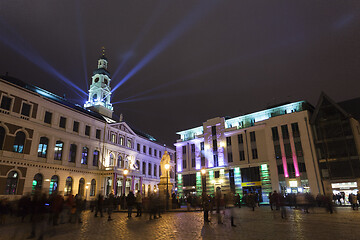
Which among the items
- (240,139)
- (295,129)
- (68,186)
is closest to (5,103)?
(68,186)

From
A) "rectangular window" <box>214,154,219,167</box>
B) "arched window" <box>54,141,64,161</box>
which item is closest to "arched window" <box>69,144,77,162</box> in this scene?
"arched window" <box>54,141,64,161</box>

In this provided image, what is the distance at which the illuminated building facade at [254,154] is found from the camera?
37.3 metres

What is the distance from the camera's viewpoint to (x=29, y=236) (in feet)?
31.0

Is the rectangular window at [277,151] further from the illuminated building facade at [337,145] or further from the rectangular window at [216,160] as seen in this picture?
the rectangular window at [216,160]

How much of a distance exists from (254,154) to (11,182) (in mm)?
37576

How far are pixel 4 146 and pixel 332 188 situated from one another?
150ft

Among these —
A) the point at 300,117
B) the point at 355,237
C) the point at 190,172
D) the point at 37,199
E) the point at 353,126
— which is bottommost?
the point at 355,237

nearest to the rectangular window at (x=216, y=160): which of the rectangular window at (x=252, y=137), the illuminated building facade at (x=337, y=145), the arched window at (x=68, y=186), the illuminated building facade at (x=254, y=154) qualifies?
the illuminated building facade at (x=254, y=154)

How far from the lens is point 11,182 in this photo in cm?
2962

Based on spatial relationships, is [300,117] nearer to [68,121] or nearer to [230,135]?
[230,135]

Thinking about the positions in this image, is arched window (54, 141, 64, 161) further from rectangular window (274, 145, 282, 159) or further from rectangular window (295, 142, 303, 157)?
rectangular window (295, 142, 303, 157)

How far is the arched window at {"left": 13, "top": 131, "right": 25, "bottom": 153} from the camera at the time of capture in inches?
1217

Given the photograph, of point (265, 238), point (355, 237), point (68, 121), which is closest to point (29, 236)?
point (265, 238)

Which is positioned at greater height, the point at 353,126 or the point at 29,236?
the point at 353,126
